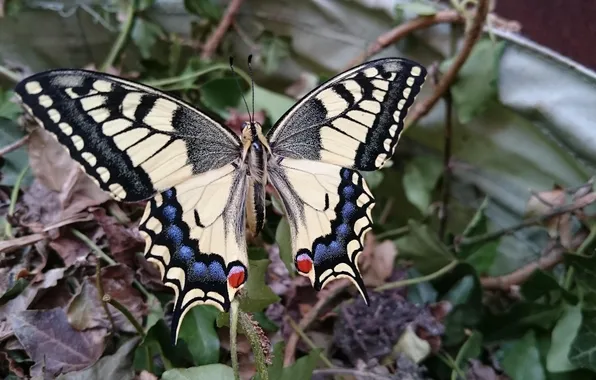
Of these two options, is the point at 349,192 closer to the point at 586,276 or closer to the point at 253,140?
the point at 253,140

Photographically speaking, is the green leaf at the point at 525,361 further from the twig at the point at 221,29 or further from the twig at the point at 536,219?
the twig at the point at 221,29

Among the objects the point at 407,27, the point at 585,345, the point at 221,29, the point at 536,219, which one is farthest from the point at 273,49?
the point at 585,345

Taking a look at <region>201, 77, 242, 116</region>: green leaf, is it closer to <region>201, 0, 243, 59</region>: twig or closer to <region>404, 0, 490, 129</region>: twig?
<region>201, 0, 243, 59</region>: twig

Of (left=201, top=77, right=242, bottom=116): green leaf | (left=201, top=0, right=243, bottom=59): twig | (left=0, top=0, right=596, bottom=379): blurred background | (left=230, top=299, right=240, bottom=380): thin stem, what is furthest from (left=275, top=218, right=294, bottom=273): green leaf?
(left=201, top=0, right=243, bottom=59): twig

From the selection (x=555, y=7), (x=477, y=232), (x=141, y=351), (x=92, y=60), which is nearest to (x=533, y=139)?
(x=477, y=232)

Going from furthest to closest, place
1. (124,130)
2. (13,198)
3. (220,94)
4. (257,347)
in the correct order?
(220,94) → (13,198) → (124,130) → (257,347)
